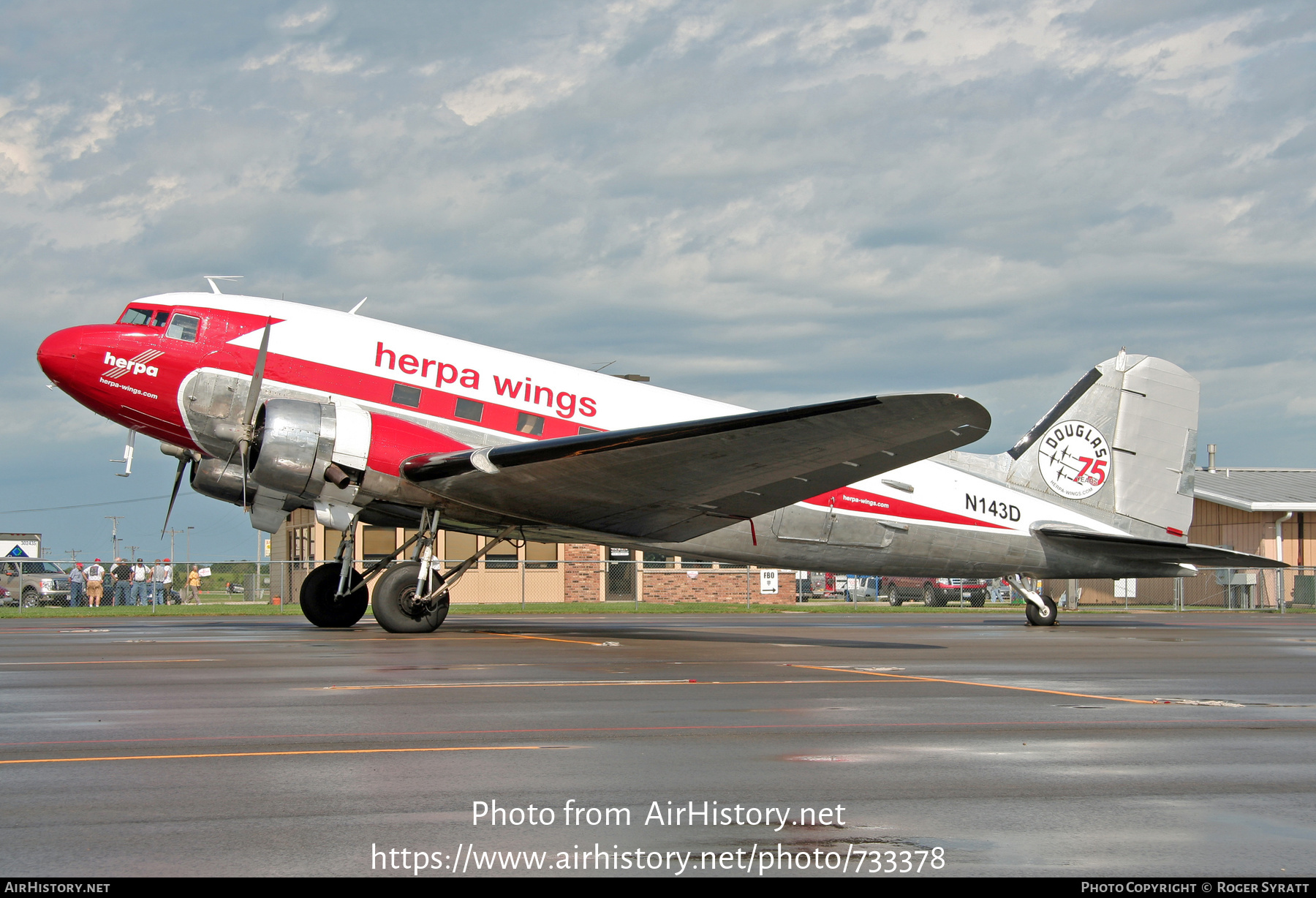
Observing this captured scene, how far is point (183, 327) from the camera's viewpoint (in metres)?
17.7

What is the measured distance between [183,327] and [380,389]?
3188mm

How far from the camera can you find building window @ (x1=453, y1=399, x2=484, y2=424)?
59.1 ft

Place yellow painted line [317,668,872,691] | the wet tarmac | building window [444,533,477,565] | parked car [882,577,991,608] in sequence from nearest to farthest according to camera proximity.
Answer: the wet tarmac
yellow painted line [317,668,872,691]
building window [444,533,477,565]
parked car [882,577,991,608]

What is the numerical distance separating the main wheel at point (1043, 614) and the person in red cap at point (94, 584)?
2715cm

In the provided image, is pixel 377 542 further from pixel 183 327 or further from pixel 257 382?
pixel 257 382

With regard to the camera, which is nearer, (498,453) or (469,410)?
(498,453)

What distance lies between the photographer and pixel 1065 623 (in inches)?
1018

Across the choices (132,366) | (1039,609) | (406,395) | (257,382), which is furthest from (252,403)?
(1039,609)

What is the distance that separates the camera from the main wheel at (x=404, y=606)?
57.0ft

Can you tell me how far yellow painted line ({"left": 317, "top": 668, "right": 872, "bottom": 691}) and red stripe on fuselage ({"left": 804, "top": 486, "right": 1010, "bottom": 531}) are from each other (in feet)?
29.5

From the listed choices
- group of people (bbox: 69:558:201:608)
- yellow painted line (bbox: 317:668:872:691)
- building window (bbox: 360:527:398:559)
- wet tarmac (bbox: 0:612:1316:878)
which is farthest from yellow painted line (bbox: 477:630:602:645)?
building window (bbox: 360:527:398:559)

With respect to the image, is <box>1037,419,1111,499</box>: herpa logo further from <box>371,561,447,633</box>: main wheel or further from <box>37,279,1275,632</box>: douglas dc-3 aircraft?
<box>371,561,447,633</box>: main wheel

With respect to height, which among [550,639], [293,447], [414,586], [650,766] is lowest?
[550,639]

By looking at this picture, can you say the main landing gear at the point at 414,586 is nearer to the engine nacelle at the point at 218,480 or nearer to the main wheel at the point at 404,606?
the main wheel at the point at 404,606
